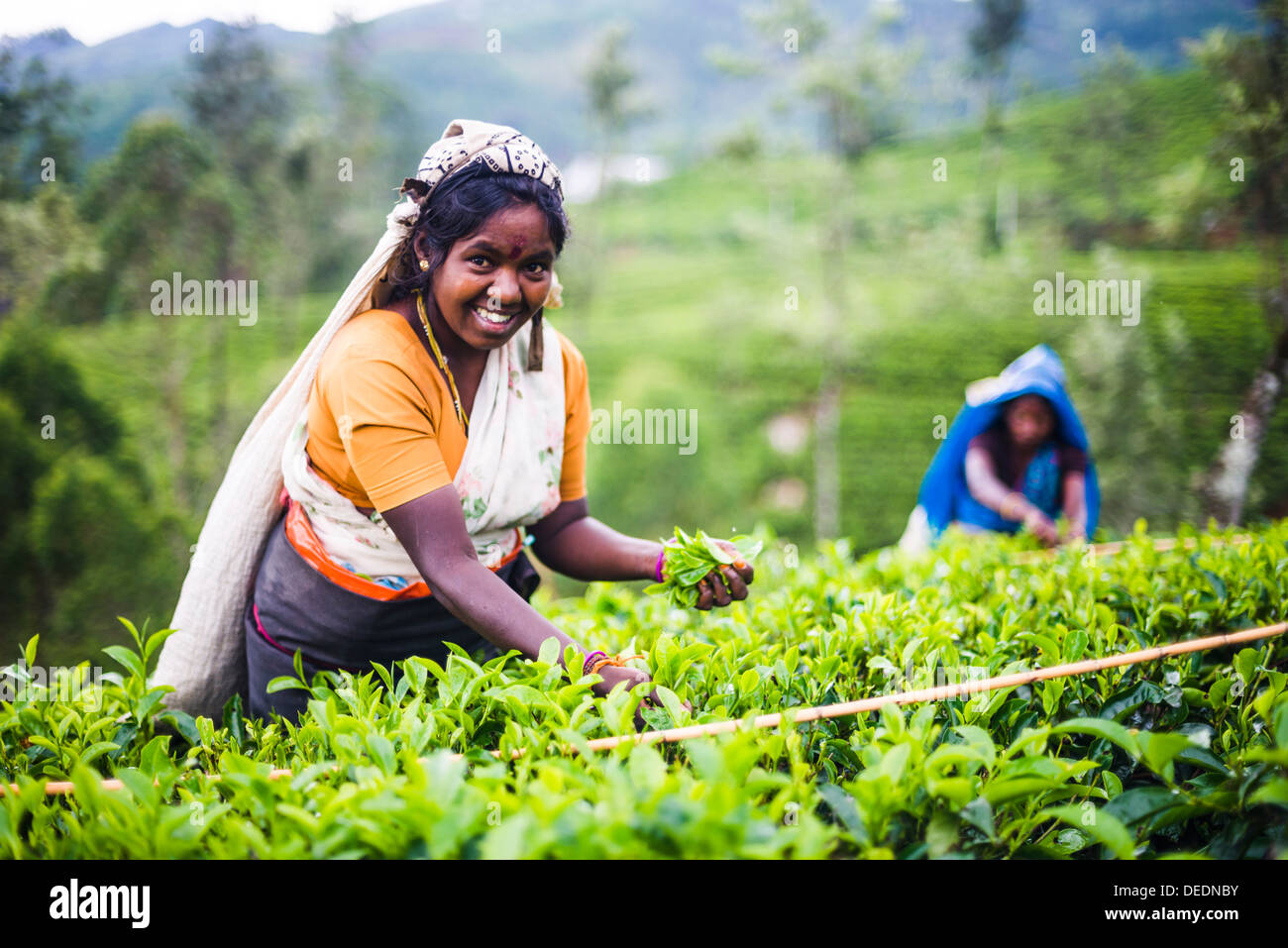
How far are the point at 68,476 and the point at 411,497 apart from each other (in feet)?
22.4

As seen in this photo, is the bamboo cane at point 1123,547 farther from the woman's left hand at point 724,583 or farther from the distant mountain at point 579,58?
the distant mountain at point 579,58

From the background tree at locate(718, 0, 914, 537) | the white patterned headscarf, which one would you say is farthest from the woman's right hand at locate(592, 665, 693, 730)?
the background tree at locate(718, 0, 914, 537)

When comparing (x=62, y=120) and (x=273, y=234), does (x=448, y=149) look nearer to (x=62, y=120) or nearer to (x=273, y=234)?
(x=62, y=120)

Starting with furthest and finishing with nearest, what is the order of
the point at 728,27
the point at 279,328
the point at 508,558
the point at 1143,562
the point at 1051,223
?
the point at 728,27, the point at 1051,223, the point at 279,328, the point at 1143,562, the point at 508,558

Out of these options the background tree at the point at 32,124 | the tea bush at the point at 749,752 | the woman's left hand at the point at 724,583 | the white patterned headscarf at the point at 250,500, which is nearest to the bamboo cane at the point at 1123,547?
the tea bush at the point at 749,752

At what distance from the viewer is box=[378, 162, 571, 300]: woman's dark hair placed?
1.68m

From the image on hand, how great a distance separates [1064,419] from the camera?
441cm

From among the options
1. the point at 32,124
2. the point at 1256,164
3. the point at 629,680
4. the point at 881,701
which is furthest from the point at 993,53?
the point at 629,680

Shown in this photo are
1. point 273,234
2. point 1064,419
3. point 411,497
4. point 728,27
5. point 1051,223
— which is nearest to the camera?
point 411,497

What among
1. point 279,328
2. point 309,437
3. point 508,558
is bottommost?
point 508,558

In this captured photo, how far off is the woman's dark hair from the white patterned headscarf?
23mm

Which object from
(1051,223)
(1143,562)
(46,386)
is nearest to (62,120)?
(46,386)

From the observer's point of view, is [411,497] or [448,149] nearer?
[411,497]

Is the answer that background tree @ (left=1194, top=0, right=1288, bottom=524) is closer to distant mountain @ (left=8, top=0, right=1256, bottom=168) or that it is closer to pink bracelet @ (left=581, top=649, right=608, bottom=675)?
distant mountain @ (left=8, top=0, right=1256, bottom=168)
